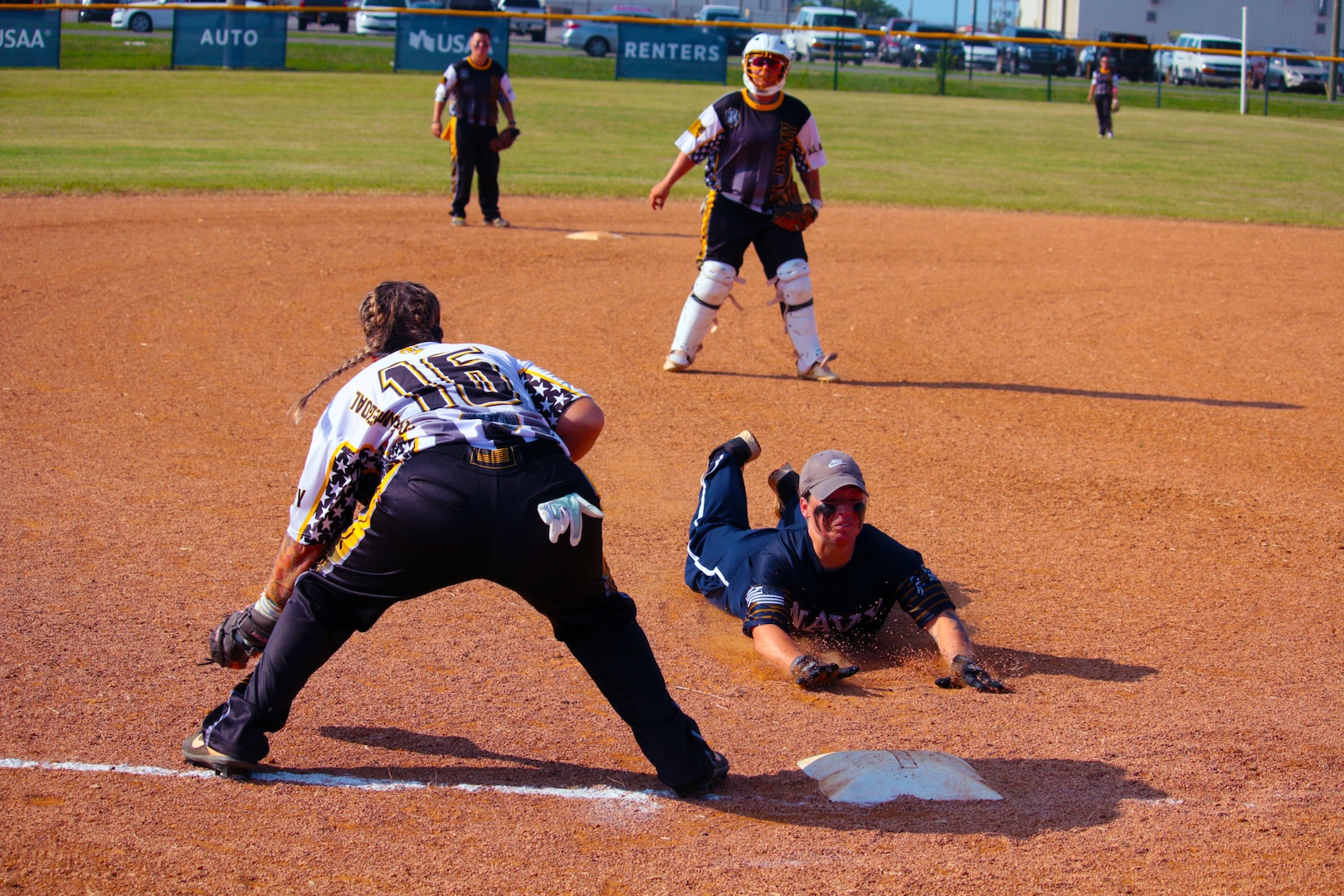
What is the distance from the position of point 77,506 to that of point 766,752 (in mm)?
4002

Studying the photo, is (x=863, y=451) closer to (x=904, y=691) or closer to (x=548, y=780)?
A: (x=904, y=691)

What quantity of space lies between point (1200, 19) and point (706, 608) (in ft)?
251

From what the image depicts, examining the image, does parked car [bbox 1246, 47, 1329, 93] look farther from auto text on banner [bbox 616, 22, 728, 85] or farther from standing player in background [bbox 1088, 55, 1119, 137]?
auto text on banner [bbox 616, 22, 728, 85]

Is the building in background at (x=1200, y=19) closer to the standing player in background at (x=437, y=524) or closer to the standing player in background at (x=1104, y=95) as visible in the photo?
the standing player in background at (x=1104, y=95)

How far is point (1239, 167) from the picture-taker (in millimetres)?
24656

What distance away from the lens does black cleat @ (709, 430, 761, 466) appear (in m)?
5.95

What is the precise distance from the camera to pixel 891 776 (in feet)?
13.2

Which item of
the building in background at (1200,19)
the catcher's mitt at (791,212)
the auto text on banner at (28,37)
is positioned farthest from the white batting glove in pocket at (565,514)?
the building in background at (1200,19)

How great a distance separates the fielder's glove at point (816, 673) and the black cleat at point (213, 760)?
1.91 m

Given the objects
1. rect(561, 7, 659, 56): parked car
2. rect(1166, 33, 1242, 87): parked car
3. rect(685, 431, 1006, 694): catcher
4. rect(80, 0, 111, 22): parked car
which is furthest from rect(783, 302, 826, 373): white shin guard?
rect(1166, 33, 1242, 87): parked car

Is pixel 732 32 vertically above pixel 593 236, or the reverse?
pixel 732 32

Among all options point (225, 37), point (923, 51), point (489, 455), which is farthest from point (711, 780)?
point (923, 51)

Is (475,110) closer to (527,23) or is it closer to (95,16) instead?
(95,16)

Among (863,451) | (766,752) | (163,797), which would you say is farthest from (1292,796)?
(863,451)
